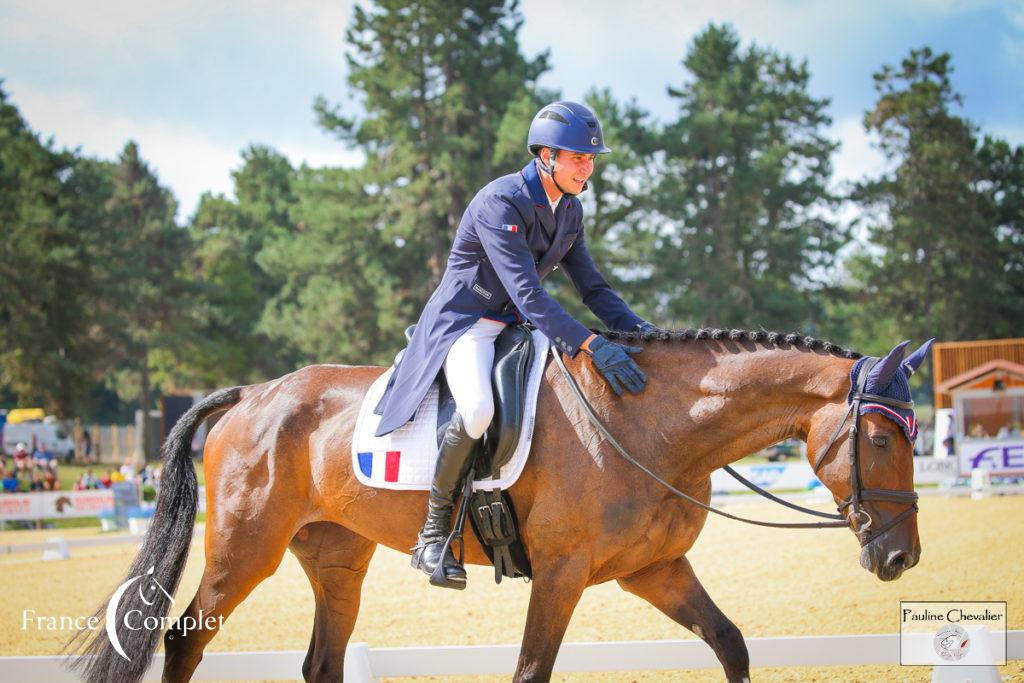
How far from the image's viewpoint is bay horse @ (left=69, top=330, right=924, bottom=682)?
3912 mm

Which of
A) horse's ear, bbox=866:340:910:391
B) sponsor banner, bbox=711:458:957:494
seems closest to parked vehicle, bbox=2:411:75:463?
sponsor banner, bbox=711:458:957:494

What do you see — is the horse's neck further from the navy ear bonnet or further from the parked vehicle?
the parked vehicle

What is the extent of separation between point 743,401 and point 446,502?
4.70 feet

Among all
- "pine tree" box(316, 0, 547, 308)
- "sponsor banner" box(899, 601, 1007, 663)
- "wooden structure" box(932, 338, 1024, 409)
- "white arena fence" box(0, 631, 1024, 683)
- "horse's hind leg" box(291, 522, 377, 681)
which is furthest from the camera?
"pine tree" box(316, 0, 547, 308)

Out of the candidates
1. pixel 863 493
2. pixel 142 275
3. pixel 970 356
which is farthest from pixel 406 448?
pixel 142 275

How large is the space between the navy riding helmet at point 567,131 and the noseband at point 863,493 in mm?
1579

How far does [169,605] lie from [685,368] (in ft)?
9.97

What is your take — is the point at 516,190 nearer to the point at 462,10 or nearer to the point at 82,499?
the point at 82,499

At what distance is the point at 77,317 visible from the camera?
124ft

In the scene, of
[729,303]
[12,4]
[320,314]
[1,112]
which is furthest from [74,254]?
[729,303]

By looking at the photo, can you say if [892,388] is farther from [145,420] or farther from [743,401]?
[145,420]

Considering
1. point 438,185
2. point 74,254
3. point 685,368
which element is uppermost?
point 438,185

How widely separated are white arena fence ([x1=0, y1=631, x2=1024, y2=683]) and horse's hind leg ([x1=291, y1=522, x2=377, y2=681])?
27 centimetres

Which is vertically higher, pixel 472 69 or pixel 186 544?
pixel 472 69
